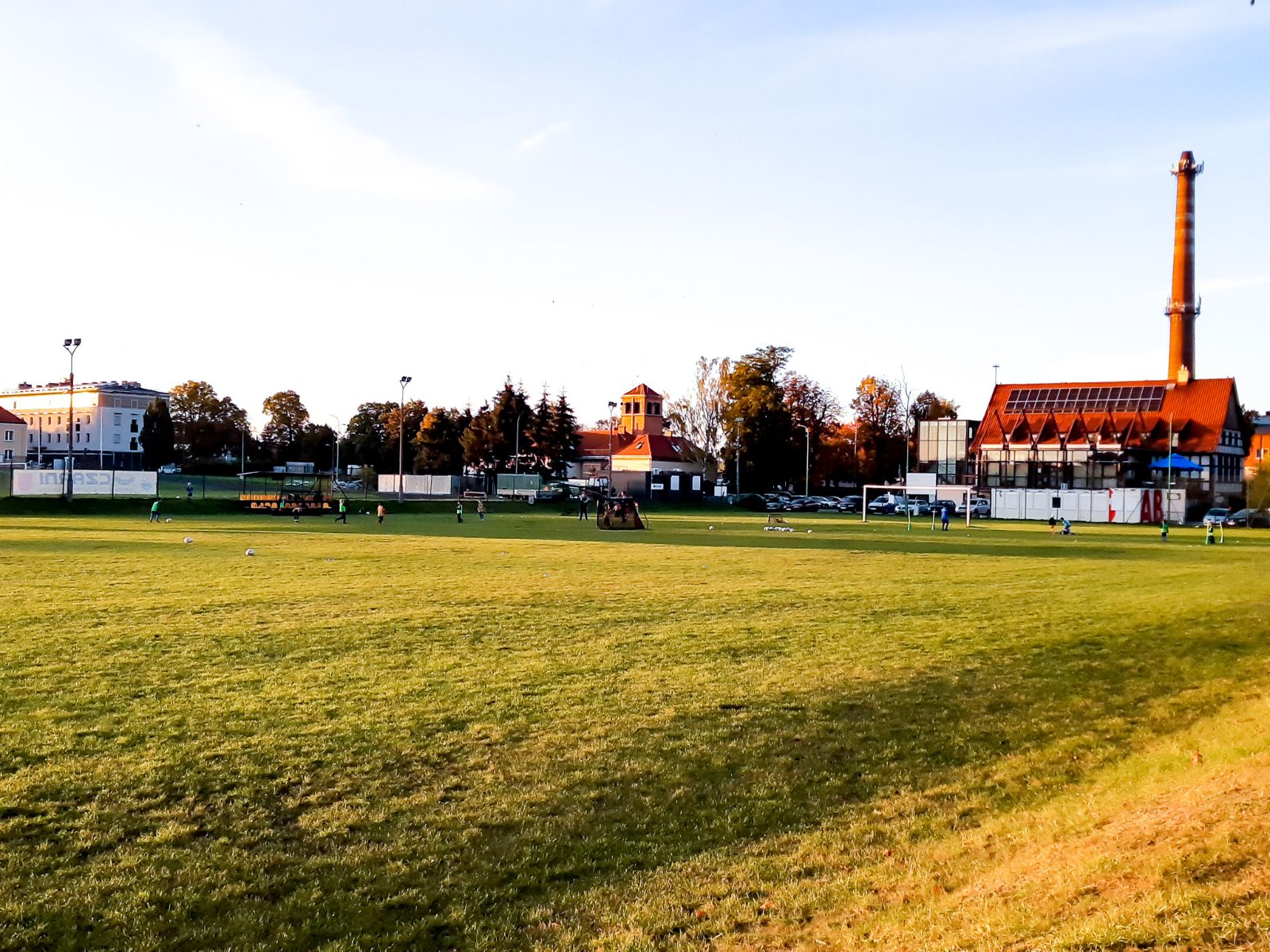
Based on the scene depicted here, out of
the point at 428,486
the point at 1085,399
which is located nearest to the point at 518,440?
the point at 428,486

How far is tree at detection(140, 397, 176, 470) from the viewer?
116 metres

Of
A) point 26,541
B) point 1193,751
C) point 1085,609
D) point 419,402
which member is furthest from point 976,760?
point 419,402

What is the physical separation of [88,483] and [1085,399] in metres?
79.0

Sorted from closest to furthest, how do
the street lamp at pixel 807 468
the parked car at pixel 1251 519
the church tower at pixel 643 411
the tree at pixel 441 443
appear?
the parked car at pixel 1251 519 < the street lamp at pixel 807 468 < the tree at pixel 441 443 < the church tower at pixel 643 411

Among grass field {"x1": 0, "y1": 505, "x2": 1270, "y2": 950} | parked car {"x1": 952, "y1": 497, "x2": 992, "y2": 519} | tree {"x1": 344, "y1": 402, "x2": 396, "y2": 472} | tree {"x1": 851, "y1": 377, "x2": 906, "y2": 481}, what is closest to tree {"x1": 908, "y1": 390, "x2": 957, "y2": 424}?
tree {"x1": 851, "y1": 377, "x2": 906, "y2": 481}

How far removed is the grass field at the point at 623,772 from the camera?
6.13 m

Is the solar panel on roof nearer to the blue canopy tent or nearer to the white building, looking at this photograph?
the blue canopy tent

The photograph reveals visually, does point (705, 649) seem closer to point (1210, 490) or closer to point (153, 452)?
point (1210, 490)

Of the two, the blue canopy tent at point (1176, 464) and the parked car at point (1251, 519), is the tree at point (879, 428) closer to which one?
the blue canopy tent at point (1176, 464)

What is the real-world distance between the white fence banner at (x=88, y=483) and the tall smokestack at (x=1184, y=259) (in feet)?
260

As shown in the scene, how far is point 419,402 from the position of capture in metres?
125

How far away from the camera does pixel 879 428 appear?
10550cm

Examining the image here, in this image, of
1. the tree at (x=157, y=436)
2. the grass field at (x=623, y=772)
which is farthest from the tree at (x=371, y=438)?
the grass field at (x=623, y=772)

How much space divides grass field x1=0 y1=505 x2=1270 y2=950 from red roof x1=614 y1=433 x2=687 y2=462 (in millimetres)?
98510
